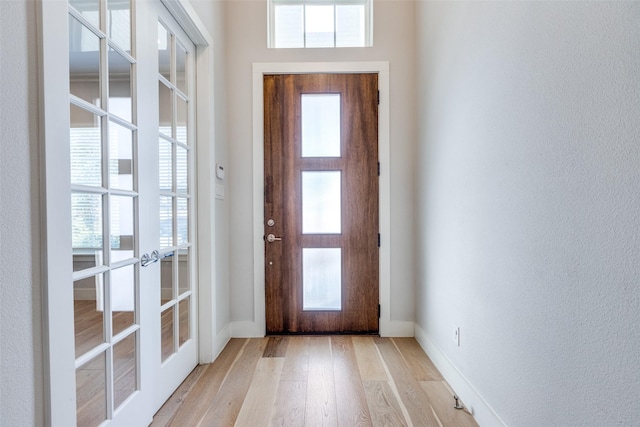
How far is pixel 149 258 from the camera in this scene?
5.32 feet

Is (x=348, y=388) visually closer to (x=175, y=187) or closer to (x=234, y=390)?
(x=234, y=390)

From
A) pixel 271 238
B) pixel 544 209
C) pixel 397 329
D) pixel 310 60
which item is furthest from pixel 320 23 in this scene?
pixel 397 329

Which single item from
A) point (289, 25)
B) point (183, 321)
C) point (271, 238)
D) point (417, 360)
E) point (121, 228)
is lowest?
point (417, 360)

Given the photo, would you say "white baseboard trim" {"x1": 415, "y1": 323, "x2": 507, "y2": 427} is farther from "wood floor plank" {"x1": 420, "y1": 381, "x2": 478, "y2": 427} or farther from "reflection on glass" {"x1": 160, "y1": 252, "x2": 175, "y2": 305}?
"reflection on glass" {"x1": 160, "y1": 252, "x2": 175, "y2": 305}

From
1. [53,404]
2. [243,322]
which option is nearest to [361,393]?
[243,322]

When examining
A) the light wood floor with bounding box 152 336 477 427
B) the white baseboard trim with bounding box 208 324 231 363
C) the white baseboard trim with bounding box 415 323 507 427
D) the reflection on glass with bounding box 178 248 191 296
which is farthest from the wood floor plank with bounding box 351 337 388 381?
the reflection on glass with bounding box 178 248 191 296

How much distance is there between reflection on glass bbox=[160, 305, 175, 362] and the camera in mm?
1841

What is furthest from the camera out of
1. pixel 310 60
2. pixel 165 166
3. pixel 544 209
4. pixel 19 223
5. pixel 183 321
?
pixel 310 60

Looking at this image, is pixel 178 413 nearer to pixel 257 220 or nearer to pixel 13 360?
pixel 13 360

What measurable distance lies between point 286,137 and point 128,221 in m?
1.59

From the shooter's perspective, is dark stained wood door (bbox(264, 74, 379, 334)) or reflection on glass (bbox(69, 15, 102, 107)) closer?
reflection on glass (bbox(69, 15, 102, 107))

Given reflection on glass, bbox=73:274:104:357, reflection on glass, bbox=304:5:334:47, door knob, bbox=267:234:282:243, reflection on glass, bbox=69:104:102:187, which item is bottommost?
reflection on glass, bbox=73:274:104:357

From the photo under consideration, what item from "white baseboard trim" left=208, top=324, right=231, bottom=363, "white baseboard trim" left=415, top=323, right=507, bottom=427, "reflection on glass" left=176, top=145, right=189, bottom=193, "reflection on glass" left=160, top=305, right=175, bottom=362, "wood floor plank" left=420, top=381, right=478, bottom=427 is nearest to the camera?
"white baseboard trim" left=415, top=323, right=507, bottom=427

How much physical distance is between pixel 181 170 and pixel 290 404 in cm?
155
